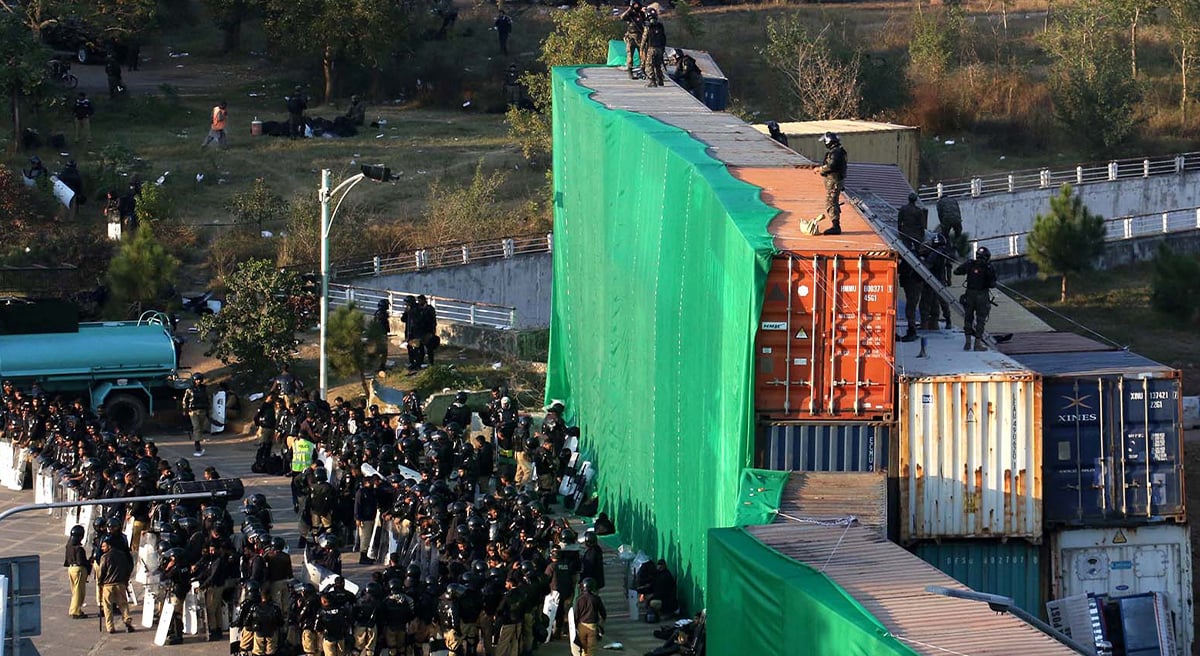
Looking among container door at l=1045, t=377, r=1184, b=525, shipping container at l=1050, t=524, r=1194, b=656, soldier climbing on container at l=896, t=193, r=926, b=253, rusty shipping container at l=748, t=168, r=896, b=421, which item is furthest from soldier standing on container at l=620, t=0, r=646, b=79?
shipping container at l=1050, t=524, r=1194, b=656

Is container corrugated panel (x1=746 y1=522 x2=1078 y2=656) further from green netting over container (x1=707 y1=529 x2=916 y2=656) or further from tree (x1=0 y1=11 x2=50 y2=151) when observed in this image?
tree (x1=0 y1=11 x2=50 y2=151)

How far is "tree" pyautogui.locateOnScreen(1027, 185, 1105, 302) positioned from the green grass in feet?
1.40

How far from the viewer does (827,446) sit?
788 inches

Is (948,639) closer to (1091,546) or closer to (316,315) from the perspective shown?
(1091,546)

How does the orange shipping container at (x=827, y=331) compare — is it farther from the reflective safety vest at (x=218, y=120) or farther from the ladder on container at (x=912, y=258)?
the reflective safety vest at (x=218, y=120)

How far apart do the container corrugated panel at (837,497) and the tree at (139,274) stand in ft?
67.7

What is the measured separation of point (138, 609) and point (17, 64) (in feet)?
84.7

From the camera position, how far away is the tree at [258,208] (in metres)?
43.2

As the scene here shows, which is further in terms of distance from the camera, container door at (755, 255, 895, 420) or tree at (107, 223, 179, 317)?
tree at (107, 223, 179, 317)

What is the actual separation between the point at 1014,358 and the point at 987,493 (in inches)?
74.6

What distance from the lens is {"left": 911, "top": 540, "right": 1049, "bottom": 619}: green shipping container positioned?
20.3 meters

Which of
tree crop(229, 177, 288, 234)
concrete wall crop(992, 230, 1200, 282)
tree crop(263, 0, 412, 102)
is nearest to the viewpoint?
concrete wall crop(992, 230, 1200, 282)

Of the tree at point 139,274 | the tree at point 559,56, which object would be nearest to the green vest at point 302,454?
the tree at point 139,274

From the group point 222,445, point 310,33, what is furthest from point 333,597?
point 310,33
